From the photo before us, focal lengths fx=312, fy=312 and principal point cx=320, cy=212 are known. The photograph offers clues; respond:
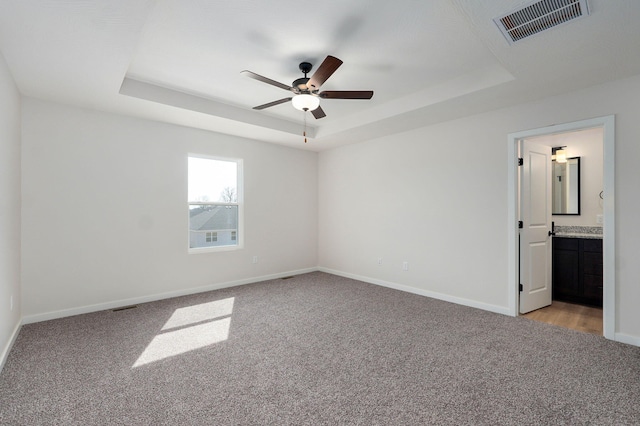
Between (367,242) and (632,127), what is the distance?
3.53 m

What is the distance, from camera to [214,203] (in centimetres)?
495

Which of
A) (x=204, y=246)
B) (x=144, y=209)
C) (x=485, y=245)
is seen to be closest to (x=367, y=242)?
(x=485, y=245)

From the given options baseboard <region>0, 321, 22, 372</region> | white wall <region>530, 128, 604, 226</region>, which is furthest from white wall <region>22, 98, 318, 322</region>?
white wall <region>530, 128, 604, 226</region>

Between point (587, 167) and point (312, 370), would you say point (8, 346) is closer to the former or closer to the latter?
point (312, 370)

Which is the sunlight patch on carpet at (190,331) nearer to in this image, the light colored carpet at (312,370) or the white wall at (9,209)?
the light colored carpet at (312,370)

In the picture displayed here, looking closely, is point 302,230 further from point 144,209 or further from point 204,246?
point 144,209

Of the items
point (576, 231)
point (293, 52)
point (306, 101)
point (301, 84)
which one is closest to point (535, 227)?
point (576, 231)

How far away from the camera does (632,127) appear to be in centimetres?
292

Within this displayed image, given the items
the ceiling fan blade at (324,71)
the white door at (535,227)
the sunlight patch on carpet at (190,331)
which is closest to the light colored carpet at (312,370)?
the sunlight patch on carpet at (190,331)

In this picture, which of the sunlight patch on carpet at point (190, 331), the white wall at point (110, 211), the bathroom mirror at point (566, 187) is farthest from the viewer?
the bathroom mirror at point (566, 187)

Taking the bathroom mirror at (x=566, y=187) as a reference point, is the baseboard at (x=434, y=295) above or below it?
below

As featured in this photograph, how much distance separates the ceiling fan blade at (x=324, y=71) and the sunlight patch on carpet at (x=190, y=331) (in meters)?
2.54

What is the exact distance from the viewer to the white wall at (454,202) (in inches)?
116

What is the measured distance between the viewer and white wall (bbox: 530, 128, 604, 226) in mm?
4516
